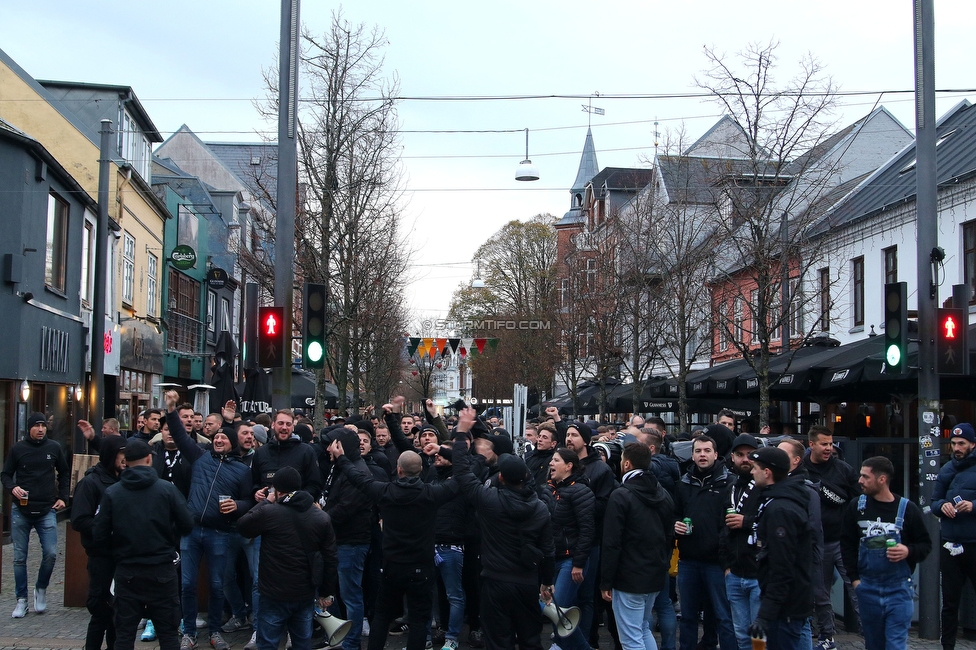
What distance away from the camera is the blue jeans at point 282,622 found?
729 centimetres

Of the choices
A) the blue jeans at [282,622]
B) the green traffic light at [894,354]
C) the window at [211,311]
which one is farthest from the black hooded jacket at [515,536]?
the window at [211,311]

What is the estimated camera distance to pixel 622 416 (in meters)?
43.9

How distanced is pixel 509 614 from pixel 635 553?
1.06m

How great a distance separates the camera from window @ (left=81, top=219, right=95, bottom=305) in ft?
75.4

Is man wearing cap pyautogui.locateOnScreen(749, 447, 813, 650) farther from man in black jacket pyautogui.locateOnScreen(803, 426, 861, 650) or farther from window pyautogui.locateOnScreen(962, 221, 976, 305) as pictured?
window pyautogui.locateOnScreen(962, 221, 976, 305)

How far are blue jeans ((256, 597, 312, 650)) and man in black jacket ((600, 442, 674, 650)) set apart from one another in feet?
7.44

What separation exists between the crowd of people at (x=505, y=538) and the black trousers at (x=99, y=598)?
16mm

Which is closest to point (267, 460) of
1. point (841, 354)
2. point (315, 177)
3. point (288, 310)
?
point (288, 310)

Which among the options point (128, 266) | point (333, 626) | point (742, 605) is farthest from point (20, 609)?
point (128, 266)

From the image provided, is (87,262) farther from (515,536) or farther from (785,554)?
(785,554)

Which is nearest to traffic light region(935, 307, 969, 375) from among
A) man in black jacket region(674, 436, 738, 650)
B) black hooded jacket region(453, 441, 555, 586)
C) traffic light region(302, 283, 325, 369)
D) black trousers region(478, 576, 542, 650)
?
man in black jacket region(674, 436, 738, 650)

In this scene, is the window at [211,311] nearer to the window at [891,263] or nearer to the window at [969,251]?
the window at [891,263]

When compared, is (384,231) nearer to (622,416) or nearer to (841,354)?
(841,354)

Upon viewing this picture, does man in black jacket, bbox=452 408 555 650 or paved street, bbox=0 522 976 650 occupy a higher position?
man in black jacket, bbox=452 408 555 650
